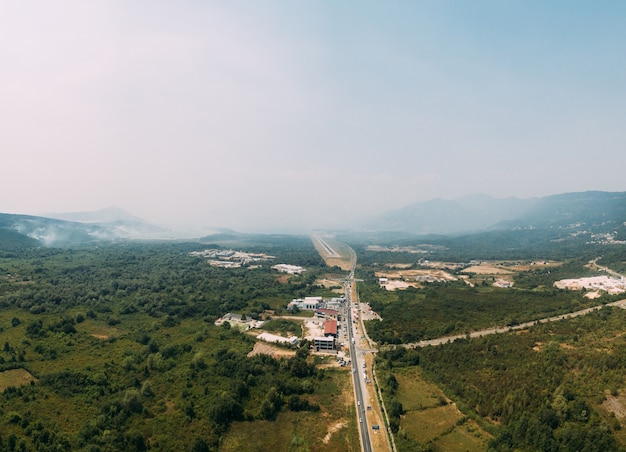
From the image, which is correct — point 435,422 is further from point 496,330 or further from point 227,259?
point 227,259

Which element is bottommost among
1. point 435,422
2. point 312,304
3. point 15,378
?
point 435,422

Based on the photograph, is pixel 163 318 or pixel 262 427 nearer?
pixel 262 427

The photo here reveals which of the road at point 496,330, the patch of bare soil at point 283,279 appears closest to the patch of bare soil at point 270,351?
the road at point 496,330

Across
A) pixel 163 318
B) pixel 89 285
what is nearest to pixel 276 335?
pixel 163 318

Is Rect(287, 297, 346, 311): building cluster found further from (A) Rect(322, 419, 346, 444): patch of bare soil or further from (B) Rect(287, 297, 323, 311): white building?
(A) Rect(322, 419, 346, 444): patch of bare soil

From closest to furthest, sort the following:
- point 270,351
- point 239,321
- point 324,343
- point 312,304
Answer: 1. point 270,351
2. point 324,343
3. point 239,321
4. point 312,304

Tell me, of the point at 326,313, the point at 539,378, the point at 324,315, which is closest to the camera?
the point at 539,378

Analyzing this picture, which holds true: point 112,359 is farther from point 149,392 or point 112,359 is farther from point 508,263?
point 508,263

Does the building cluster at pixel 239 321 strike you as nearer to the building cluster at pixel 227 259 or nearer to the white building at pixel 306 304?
the white building at pixel 306 304

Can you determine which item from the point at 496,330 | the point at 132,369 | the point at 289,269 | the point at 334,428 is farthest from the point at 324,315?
the point at 289,269
